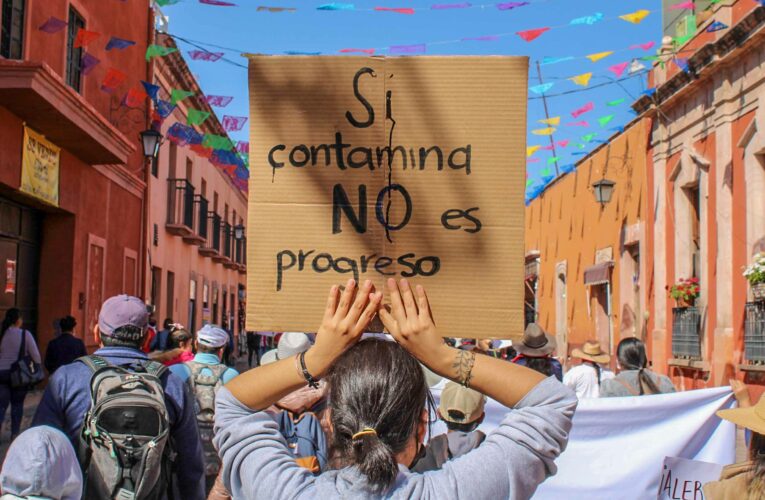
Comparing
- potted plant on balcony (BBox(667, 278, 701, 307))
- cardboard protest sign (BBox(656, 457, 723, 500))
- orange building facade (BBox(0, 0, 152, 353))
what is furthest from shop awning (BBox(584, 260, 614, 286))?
cardboard protest sign (BBox(656, 457, 723, 500))

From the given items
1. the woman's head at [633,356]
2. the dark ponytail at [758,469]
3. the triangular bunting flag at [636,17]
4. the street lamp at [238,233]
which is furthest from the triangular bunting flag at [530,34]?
the street lamp at [238,233]

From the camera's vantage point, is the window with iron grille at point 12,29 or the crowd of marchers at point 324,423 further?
the window with iron grille at point 12,29

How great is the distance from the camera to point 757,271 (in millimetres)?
11820

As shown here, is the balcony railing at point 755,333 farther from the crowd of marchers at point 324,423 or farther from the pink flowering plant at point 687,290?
the crowd of marchers at point 324,423

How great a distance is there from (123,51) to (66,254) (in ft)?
15.4

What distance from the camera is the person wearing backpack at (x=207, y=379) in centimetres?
582

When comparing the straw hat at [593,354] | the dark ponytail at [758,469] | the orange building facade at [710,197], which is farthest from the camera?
the orange building facade at [710,197]

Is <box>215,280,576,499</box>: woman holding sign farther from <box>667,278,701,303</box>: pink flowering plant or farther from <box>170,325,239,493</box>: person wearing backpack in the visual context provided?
<box>667,278,701,303</box>: pink flowering plant

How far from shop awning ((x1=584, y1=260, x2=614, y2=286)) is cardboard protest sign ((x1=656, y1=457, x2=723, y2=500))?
50.1ft

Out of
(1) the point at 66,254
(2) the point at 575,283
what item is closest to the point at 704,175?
(2) the point at 575,283

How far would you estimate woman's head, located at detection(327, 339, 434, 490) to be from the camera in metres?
1.83

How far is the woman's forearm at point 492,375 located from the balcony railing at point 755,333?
36.8 feet

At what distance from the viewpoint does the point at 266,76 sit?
2.58 metres

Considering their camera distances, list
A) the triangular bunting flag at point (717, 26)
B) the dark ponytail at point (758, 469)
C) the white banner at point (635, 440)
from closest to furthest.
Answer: the dark ponytail at point (758, 469), the white banner at point (635, 440), the triangular bunting flag at point (717, 26)
